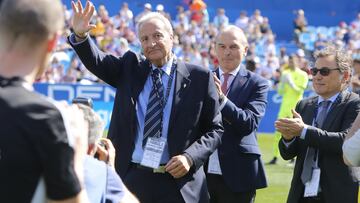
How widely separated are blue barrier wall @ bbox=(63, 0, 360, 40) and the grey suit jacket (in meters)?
28.9

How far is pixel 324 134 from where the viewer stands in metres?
5.64

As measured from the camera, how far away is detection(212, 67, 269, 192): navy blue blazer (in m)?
6.21

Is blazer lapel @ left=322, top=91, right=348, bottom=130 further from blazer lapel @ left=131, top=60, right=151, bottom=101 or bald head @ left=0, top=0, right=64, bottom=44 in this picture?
bald head @ left=0, top=0, right=64, bottom=44

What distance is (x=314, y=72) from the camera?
6027mm

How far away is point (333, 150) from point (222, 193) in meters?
1.09

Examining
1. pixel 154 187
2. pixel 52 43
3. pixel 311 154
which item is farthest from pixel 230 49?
pixel 52 43

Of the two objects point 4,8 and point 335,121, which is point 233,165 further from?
point 4,8

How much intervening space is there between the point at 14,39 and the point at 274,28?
114 feet

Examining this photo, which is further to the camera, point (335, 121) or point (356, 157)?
point (335, 121)

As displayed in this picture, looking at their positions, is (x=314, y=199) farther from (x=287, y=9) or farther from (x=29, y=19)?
(x=287, y=9)

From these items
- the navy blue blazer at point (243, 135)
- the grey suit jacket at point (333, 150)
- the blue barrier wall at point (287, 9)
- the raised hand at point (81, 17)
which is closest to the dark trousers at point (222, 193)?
the navy blue blazer at point (243, 135)

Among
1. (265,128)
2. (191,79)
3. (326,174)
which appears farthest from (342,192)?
(265,128)

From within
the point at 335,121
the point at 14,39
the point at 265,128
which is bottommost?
the point at 265,128

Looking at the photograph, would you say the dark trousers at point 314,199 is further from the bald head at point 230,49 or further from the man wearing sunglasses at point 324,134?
the bald head at point 230,49
